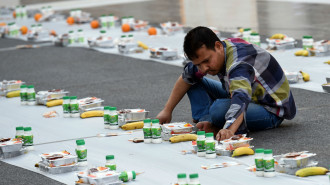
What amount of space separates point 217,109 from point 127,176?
128cm

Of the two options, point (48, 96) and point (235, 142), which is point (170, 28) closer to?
point (48, 96)

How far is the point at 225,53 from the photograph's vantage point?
231 inches

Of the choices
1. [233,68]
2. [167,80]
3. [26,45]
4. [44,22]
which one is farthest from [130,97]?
[44,22]

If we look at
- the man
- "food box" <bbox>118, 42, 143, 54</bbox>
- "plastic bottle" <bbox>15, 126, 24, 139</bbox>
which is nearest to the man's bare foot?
the man

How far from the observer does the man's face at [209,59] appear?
18.6ft

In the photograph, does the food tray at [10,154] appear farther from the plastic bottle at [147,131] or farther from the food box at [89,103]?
the food box at [89,103]

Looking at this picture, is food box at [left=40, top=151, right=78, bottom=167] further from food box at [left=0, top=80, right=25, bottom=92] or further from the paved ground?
food box at [left=0, top=80, right=25, bottom=92]

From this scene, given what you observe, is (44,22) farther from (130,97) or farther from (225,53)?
(225,53)

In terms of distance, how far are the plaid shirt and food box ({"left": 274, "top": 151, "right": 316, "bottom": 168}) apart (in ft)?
2.27

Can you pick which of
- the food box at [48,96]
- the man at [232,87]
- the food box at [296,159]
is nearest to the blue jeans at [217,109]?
the man at [232,87]

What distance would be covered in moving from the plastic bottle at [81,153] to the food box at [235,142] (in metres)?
1.03

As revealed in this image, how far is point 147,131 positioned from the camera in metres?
6.16

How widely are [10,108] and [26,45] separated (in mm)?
5352

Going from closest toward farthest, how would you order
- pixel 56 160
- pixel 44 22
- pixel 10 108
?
1. pixel 56 160
2. pixel 10 108
3. pixel 44 22
